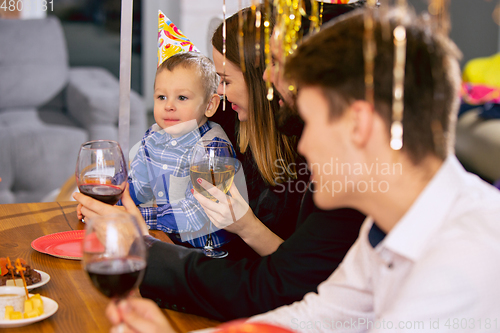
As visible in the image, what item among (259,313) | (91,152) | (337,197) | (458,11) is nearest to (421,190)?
(337,197)

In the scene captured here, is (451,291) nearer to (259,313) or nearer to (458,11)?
(259,313)

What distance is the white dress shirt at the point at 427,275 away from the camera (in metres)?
0.59

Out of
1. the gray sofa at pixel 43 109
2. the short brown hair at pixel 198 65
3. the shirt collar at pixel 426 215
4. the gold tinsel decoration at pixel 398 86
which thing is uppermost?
the gold tinsel decoration at pixel 398 86

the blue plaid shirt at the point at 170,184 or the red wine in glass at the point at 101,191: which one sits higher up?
the red wine in glass at the point at 101,191

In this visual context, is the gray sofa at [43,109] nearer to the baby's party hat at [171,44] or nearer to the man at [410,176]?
the baby's party hat at [171,44]

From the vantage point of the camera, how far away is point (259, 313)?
0.89 m

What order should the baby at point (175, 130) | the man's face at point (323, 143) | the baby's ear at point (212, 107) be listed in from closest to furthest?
the man's face at point (323, 143), the baby at point (175, 130), the baby's ear at point (212, 107)

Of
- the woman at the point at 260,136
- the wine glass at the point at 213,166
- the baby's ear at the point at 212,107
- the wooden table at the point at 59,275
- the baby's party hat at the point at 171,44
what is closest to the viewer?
the wooden table at the point at 59,275

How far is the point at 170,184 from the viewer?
1.75m

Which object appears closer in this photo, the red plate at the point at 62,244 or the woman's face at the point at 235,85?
the red plate at the point at 62,244

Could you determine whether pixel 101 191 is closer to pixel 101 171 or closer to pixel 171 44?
pixel 101 171

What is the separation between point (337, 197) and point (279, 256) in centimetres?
23

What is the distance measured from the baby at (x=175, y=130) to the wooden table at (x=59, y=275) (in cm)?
33

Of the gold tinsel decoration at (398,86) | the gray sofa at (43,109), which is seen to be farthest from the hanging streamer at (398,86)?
the gray sofa at (43,109)
